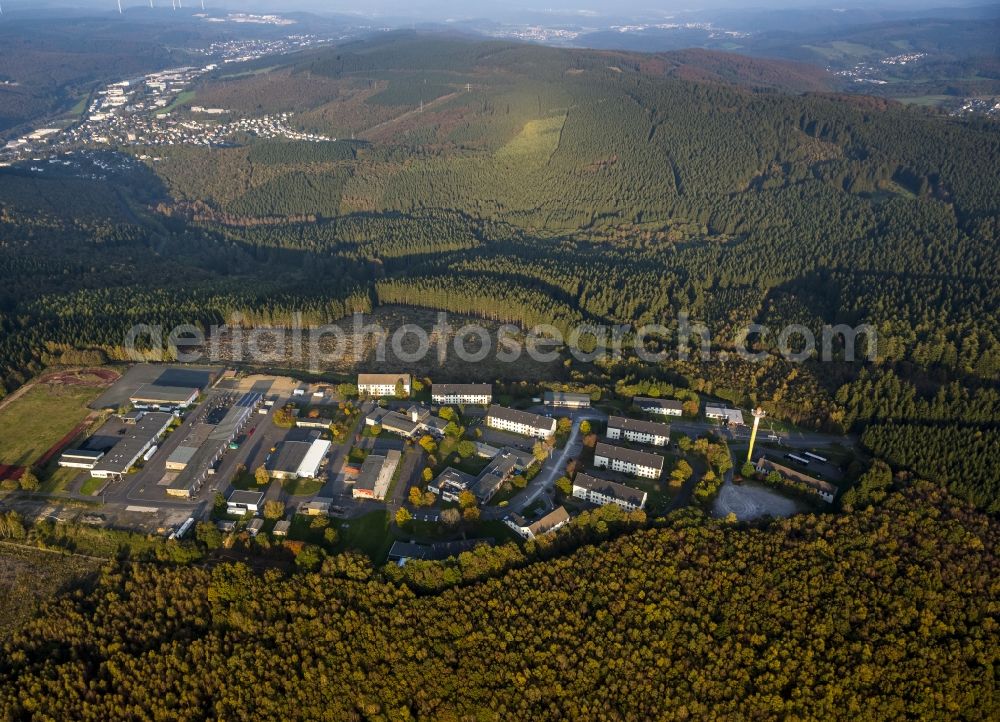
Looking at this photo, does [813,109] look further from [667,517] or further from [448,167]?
[667,517]

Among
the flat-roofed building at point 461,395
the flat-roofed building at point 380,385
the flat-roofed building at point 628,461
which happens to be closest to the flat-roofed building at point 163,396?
the flat-roofed building at point 380,385

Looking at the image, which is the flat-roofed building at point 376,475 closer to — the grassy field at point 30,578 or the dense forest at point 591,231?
the grassy field at point 30,578

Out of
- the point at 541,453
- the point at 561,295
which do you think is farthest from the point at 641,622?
the point at 561,295

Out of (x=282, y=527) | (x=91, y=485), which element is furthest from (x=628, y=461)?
(x=91, y=485)

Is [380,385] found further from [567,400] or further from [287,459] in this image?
[567,400]

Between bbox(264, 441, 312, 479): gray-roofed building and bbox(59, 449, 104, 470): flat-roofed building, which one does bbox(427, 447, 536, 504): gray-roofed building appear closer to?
bbox(264, 441, 312, 479): gray-roofed building
